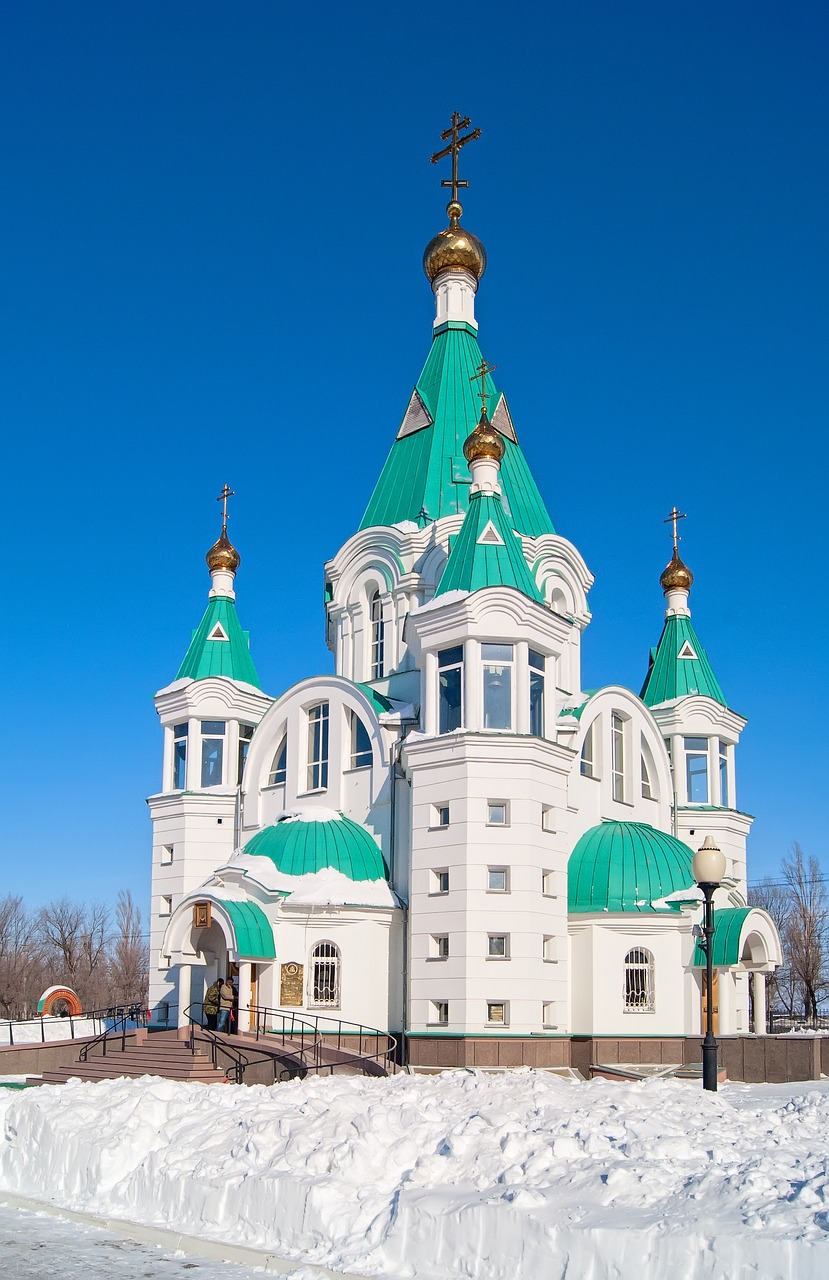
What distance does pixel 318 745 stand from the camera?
2698 cm

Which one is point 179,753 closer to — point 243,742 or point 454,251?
point 243,742

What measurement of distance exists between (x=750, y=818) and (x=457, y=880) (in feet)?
38.6

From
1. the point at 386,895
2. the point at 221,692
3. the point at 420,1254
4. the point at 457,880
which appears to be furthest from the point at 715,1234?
the point at 221,692

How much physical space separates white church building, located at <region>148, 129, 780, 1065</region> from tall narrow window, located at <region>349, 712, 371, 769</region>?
5cm

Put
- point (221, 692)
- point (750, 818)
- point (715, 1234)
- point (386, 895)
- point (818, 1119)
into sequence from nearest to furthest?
point (715, 1234)
point (818, 1119)
point (386, 895)
point (221, 692)
point (750, 818)

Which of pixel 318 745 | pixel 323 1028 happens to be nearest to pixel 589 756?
pixel 318 745

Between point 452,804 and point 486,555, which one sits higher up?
point 486,555

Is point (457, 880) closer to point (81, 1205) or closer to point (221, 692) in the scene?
point (221, 692)

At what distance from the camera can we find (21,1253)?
9.91m

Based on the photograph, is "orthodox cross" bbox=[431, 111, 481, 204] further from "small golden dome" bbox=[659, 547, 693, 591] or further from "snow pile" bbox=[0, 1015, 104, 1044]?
"snow pile" bbox=[0, 1015, 104, 1044]

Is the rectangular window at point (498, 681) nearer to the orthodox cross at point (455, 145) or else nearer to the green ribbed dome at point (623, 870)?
the green ribbed dome at point (623, 870)

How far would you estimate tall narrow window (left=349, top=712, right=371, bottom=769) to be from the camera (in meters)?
25.8

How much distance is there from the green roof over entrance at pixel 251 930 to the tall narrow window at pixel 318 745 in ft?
14.1

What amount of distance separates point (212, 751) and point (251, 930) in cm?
746
